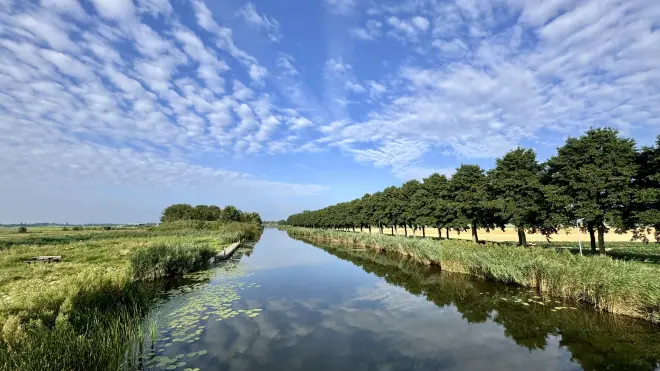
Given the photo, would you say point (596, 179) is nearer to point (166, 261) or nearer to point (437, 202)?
point (437, 202)

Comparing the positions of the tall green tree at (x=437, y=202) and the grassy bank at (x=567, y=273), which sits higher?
the tall green tree at (x=437, y=202)

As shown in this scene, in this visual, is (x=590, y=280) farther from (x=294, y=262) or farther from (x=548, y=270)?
(x=294, y=262)

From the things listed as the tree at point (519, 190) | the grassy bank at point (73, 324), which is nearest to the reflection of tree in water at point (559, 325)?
the tree at point (519, 190)

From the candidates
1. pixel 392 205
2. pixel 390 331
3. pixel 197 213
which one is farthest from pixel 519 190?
pixel 197 213

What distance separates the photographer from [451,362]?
28.5 ft

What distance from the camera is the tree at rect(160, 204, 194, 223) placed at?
4820 inches

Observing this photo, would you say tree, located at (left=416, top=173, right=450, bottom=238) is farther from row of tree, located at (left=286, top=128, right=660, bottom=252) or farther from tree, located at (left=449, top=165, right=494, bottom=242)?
tree, located at (left=449, top=165, right=494, bottom=242)

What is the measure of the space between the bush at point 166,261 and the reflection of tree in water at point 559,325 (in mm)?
14875

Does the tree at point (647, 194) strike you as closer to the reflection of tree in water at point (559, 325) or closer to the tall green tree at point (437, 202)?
the reflection of tree in water at point (559, 325)

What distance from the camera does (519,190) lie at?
25219 millimetres

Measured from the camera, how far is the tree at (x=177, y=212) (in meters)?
122

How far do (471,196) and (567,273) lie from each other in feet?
58.8

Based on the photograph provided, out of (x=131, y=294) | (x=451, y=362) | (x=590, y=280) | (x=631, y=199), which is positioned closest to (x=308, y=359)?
(x=451, y=362)

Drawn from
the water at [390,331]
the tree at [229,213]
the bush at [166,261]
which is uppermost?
the tree at [229,213]
